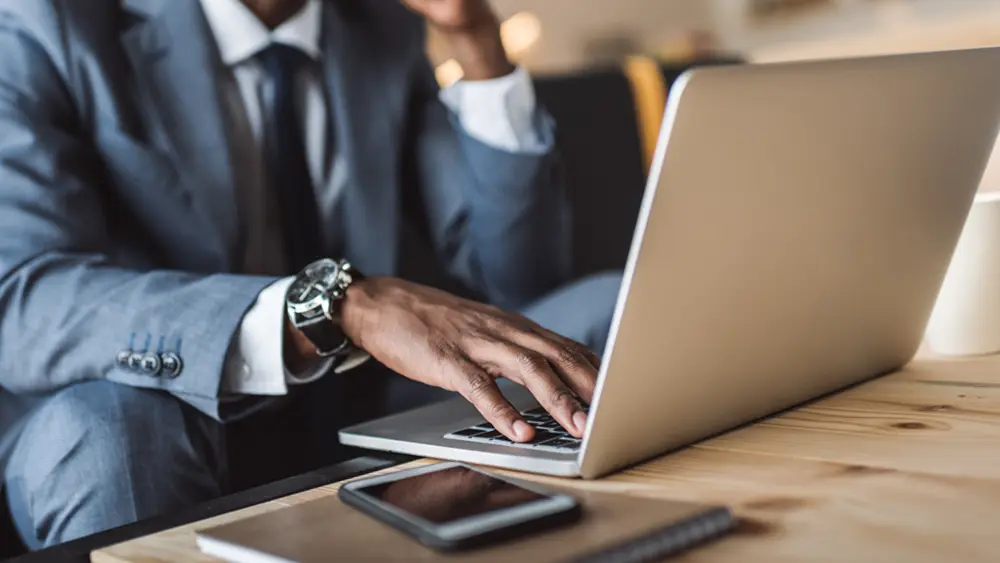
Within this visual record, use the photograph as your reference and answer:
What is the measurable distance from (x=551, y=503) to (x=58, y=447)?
516 mm

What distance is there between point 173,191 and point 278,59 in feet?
0.80

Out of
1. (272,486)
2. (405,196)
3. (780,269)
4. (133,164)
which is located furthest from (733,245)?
(405,196)

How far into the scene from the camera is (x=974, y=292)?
2.96 ft

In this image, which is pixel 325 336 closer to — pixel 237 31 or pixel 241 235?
pixel 241 235

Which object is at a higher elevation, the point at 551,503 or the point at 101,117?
the point at 101,117

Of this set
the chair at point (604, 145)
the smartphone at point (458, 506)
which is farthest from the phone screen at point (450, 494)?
the chair at point (604, 145)

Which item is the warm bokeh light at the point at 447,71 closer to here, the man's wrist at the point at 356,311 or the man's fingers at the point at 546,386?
the man's wrist at the point at 356,311

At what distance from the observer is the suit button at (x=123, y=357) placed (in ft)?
2.95

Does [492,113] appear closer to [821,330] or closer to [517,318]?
[517,318]

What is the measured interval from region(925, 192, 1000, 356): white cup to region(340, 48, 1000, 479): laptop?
7 centimetres

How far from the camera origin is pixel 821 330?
2.35 ft

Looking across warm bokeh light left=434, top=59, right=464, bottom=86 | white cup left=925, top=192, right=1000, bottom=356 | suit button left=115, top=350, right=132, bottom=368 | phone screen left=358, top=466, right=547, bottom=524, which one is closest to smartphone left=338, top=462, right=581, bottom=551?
phone screen left=358, top=466, right=547, bottom=524

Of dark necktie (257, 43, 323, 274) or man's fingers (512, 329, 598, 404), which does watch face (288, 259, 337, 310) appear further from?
dark necktie (257, 43, 323, 274)

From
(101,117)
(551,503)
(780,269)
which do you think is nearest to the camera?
(551,503)
